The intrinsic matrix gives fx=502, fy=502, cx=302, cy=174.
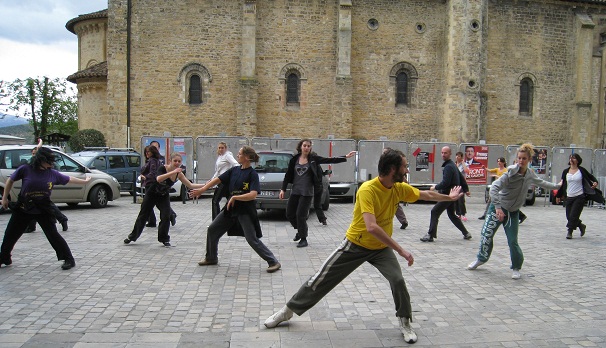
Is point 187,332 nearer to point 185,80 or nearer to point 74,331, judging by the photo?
point 74,331

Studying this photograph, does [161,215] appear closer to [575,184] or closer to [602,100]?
[575,184]

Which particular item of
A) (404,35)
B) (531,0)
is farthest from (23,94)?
(531,0)

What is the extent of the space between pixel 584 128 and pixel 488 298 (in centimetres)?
2635

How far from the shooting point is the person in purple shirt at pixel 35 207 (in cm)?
660

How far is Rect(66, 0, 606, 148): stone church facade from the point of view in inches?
974

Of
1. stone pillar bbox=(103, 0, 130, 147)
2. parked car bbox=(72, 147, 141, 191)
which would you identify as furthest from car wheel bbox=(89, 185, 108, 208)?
stone pillar bbox=(103, 0, 130, 147)

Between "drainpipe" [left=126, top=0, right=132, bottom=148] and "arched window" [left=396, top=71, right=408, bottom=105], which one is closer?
"drainpipe" [left=126, top=0, right=132, bottom=148]

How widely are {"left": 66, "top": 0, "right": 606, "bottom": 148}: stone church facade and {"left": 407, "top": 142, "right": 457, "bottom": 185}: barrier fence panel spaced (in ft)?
23.8

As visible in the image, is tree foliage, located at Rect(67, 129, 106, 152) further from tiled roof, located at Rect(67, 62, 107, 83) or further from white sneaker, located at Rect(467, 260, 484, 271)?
white sneaker, located at Rect(467, 260, 484, 271)

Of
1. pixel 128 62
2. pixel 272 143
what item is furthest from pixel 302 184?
pixel 128 62

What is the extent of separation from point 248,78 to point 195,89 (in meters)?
3.01

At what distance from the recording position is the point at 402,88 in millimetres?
27016

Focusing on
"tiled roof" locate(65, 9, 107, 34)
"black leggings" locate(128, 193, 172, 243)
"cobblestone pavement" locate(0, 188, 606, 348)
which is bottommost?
"cobblestone pavement" locate(0, 188, 606, 348)

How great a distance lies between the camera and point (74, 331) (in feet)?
14.7
